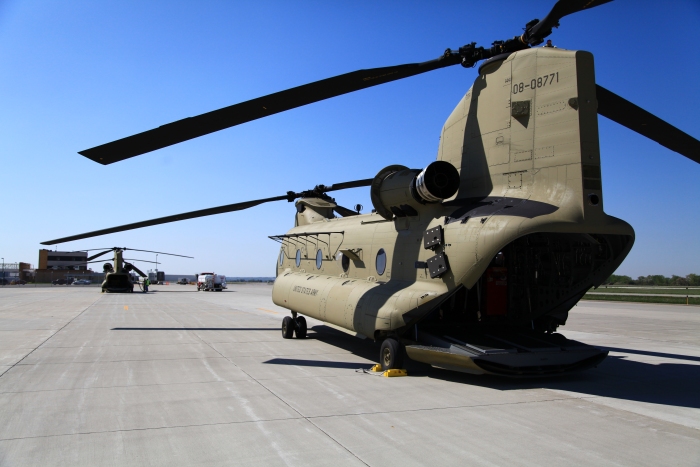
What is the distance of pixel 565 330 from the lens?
53.0 feet

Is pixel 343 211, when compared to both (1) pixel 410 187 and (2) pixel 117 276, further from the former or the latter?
(2) pixel 117 276

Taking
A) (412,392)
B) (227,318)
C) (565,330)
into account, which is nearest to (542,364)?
(412,392)

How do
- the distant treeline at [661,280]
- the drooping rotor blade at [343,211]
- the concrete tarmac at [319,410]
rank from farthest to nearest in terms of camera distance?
the distant treeline at [661,280] → the drooping rotor blade at [343,211] → the concrete tarmac at [319,410]

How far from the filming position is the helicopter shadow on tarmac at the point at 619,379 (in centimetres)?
744

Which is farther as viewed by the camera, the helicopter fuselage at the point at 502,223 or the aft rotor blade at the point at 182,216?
the aft rotor blade at the point at 182,216

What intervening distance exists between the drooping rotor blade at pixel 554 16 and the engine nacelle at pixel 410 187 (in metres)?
2.42

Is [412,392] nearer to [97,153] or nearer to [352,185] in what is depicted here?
[97,153]

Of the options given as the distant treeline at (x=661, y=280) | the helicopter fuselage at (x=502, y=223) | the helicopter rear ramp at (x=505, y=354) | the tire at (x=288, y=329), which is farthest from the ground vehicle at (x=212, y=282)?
the distant treeline at (x=661, y=280)

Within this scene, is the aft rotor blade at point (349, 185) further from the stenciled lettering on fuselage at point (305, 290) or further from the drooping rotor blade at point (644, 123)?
the drooping rotor blade at point (644, 123)

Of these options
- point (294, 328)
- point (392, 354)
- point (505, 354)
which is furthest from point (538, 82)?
point (294, 328)

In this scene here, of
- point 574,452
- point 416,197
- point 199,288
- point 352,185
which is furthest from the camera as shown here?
point 199,288

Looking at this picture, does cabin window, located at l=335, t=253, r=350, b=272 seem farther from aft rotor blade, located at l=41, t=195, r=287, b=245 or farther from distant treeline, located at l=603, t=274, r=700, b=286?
distant treeline, located at l=603, t=274, r=700, b=286

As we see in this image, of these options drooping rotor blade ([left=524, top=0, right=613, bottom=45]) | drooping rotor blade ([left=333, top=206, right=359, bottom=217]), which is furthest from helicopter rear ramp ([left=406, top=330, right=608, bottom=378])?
drooping rotor blade ([left=333, top=206, right=359, bottom=217])

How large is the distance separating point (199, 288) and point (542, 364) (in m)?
51.5
